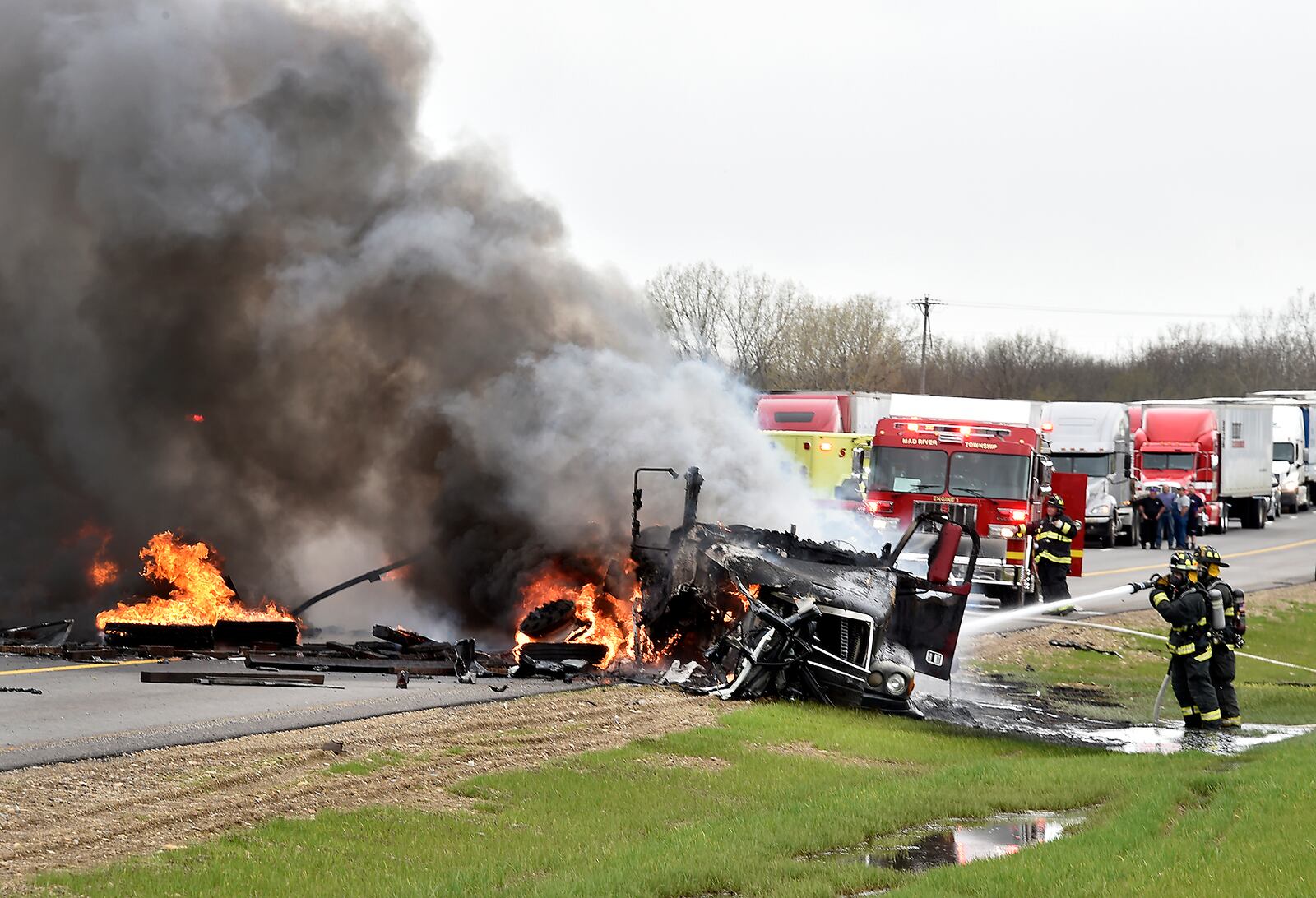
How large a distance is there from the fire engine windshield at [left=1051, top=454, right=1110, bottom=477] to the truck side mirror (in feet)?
71.9

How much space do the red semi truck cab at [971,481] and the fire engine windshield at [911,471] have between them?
1 centimetres

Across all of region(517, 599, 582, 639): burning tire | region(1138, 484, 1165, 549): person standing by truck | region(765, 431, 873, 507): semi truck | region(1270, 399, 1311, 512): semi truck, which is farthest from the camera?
region(1270, 399, 1311, 512): semi truck

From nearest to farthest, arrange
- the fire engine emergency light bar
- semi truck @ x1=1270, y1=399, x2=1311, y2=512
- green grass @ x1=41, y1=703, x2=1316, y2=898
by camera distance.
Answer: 1. green grass @ x1=41, y1=703, x2=1316, y2=898
2. the fire engine emergency light bar
3. semi truck @ x1=1270, y1=399, x2=1311, y2=512

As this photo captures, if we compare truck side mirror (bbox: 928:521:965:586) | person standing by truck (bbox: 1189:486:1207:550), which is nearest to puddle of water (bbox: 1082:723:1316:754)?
truck side mirror (bbox: 928:521:965:586)

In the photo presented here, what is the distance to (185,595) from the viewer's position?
1750 cm

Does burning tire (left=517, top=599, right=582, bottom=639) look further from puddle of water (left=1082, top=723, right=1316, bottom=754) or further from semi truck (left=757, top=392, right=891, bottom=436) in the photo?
semi truck (left=757, top=392, right=891, bottom=436)

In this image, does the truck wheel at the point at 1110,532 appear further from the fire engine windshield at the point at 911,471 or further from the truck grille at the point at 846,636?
the truck grille at the point at 846,636

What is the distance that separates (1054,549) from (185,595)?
12.6 metres

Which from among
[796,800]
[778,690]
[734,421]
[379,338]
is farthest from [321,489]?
[796,800]

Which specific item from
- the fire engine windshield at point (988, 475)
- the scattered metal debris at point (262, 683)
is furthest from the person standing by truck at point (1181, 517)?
the scattered metal debris at point (262, 683)

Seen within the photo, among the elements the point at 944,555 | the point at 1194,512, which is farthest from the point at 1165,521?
the point at 944,555

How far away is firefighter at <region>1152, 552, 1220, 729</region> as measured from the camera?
486 inches

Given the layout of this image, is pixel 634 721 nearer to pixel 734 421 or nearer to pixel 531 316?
pixel 734 421

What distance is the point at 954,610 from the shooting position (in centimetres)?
1278
